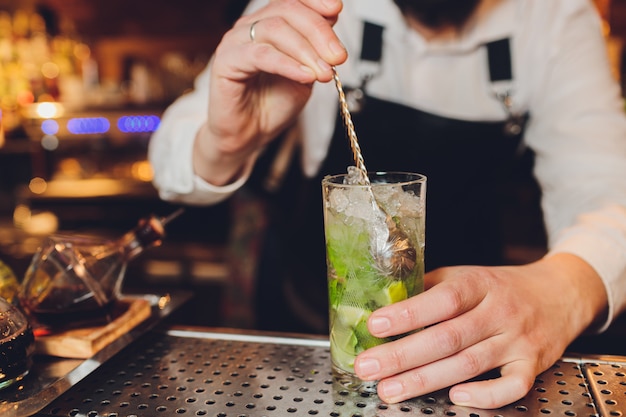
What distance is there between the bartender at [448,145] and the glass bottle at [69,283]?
40cm

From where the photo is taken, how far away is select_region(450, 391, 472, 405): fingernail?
0.92 m

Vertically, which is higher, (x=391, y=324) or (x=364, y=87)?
(x=364, y=87)

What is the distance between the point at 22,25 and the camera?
182 inches

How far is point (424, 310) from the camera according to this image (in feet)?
3.02

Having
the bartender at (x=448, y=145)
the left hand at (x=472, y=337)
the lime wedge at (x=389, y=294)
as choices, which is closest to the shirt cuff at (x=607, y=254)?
the bartender at (x=448, y=145)

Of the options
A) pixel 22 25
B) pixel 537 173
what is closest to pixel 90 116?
pixel 22 25

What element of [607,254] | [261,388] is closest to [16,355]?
[261,388]

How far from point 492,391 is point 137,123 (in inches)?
144

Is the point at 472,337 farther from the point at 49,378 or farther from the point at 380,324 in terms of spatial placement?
the point at 49,378

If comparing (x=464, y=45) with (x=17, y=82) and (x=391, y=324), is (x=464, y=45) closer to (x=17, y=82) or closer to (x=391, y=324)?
(x=391, y=324)

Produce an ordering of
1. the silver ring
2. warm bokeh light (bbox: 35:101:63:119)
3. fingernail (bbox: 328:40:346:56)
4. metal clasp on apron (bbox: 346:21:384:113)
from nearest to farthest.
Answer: fingernail (bbox: 328:40:346:56), the silver ring, metal clasp on apron (bbox: 346:21:384:113), warm bokeh light (bbox: 35:101:63:119)

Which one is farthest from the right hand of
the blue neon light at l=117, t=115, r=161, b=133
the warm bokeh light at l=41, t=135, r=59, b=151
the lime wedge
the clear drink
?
the warm bokeh light at l=41, t=135, r=59, b=151

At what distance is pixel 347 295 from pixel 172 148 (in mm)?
832

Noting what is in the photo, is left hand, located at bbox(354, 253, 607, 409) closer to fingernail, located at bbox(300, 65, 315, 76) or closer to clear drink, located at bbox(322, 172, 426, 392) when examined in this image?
clear drink, located at bbox(322, 172, 426, 392)
